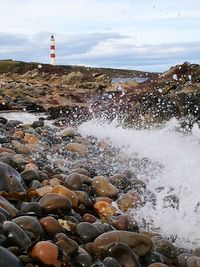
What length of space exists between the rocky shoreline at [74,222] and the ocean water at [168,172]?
175mm

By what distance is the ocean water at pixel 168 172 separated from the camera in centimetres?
418

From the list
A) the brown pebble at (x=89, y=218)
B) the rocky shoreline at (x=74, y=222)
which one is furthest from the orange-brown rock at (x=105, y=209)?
the brown pebble at (x=89, y=218)

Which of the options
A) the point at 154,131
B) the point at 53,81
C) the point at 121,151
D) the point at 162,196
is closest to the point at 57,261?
the point at 162,196

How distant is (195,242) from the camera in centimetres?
391

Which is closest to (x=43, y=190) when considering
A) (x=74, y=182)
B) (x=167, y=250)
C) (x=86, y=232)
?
(x=74, y=182)

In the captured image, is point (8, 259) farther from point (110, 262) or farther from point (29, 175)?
point (29, 175)

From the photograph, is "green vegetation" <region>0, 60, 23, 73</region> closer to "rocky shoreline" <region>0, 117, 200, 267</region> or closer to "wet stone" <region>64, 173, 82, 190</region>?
"rocky shoreline" <region>0, 117, 200, 267</region>

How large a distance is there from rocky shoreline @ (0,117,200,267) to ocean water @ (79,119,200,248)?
0.58 ft

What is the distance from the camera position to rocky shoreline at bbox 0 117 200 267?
291 centimetres

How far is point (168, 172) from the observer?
5.88 meters

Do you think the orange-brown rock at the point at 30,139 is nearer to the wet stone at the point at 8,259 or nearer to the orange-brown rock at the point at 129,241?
the orange-brown rock at the point at 129,241

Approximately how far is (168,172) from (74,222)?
2.53 meters

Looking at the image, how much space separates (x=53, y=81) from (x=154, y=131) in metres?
23.7

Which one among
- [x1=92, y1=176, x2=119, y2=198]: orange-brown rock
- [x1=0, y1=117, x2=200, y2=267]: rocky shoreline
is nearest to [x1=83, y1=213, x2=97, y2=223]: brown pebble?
[x1=0, y1=117, x2=200, y2=267]: rocky shoreline
